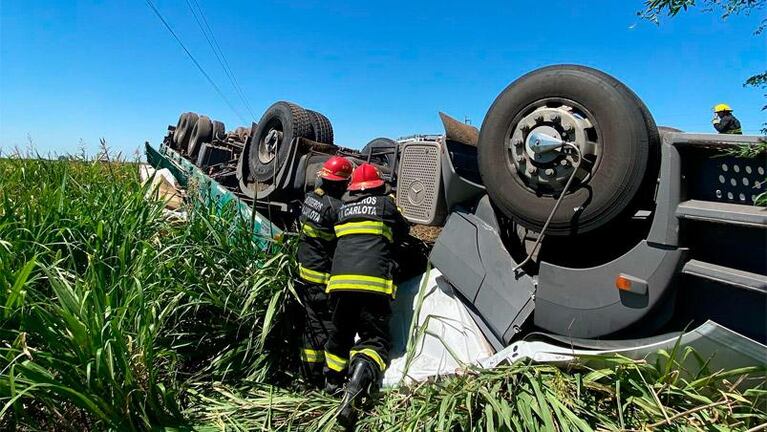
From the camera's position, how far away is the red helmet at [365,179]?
2912 millimetres

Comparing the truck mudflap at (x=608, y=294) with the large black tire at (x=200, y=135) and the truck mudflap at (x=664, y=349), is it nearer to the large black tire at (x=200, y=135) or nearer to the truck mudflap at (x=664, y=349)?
the truck mudflap at (x=664, y=349)

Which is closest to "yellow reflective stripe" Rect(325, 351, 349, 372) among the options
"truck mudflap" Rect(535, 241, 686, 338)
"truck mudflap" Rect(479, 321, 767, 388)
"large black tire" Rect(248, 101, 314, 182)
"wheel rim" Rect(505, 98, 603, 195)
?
"truck mudflap" Rect(479, 321, 767, 388)

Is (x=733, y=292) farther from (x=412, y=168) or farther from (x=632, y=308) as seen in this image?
(x=412, y=168)

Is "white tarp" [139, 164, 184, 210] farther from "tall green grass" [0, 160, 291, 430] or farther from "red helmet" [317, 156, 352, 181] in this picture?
"red helmet" [317, 156, 352, 181]

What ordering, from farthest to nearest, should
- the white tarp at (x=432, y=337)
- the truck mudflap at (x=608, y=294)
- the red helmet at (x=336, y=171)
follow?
the red helmet at (x=336, y=171) → the white tarp at (x=432, y=337) → the truck mudflap at (x=608, y=294)

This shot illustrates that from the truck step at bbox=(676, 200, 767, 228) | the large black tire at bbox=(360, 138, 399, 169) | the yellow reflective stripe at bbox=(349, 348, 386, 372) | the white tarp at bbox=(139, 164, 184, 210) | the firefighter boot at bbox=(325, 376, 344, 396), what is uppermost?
the large black tire at bbox=(360, 138, 399, 169)

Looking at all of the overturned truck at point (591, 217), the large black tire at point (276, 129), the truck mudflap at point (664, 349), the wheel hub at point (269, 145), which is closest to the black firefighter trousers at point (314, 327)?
the overturned truck at point (591, 217)

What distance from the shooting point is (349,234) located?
109 inches

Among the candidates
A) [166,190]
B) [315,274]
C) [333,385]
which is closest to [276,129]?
[166,190]

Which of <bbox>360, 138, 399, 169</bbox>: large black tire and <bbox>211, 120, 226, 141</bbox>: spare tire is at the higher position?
<bbox>211, 120, 226, 141</bbox>: spare tire

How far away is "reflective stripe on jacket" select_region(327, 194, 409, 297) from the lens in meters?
2.64

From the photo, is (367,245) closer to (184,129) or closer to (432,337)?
(432,337)

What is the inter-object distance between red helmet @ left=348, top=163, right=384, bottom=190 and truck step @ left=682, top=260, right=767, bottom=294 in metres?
1.75

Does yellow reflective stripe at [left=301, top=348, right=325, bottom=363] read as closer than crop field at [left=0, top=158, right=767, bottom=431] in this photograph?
No
